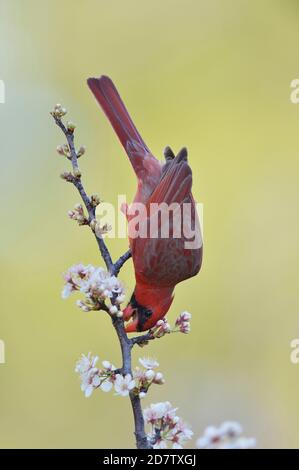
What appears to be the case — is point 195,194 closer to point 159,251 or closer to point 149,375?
point 159,251

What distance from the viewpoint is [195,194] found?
4297mm

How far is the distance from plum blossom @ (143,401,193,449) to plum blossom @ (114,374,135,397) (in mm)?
105

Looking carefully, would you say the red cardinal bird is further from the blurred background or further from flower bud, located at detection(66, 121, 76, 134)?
the blurred background

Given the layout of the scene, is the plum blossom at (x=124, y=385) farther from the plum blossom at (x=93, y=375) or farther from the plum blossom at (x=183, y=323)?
the plum blossom at (x=183, y=323)

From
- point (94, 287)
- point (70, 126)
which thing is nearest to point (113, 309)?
point (94, 287)

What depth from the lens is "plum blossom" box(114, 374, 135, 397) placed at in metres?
1.18

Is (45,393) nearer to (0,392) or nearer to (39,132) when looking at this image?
(0,392)

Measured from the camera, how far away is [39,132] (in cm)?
473

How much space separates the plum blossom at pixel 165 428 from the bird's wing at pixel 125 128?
1.31 metres

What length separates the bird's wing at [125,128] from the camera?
95.6 inches

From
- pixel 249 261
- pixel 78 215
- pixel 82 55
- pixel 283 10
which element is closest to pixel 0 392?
pixel 249 261

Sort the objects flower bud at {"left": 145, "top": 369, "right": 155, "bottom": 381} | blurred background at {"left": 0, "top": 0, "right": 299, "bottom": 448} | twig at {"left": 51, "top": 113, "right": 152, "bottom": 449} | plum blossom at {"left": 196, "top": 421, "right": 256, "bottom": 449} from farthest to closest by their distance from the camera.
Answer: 1. blurred background at {"left": 0, "top": 0, "right": 299, "bottom": 448}
2. flower bud at {"left": 145, "top": 369, "right": 155, "bottom": 381}
3. twig at {"left": 51, "top": 113, "right": 152, "bottom": 449}
4. plum blossom at {"left": 196, "top": 421, "right": 256, "bottom": 449}

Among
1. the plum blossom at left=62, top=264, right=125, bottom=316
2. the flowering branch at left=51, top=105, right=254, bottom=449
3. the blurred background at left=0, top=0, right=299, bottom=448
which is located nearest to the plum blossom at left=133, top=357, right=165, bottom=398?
the flowering branch at left=51, top=105, right=254, bottom=449

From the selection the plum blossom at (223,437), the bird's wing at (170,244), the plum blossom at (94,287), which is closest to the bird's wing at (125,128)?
the bird's wing at (170,244)
